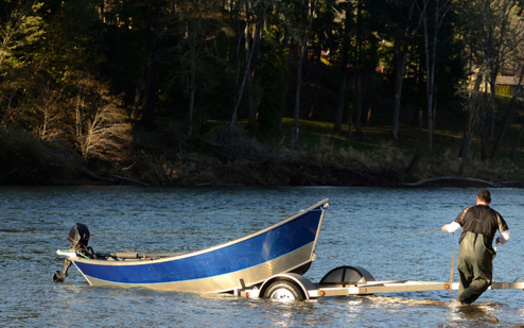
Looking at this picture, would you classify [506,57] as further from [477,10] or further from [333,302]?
[333,302]

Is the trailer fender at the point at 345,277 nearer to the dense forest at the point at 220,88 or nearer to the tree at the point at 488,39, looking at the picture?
the dense forest at the point at 220,88

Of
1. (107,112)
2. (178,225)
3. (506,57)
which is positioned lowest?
(178,225)

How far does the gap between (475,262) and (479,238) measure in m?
0.42

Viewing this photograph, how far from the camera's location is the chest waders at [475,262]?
13.6 m

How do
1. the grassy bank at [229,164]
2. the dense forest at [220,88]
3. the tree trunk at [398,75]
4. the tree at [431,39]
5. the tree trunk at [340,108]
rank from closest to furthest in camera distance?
1. the grassy bank at [229,164]
2. the dense forest at [220,88]
3. the tree at [431,39]
4. the tree trunk at [340,108]
5. the tree trunk at [398,75]

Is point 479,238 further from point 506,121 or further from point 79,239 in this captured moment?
point 506,121

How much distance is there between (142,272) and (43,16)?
4392 cm

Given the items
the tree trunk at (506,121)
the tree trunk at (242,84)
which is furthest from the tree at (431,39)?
the tree trunk at (242,84)

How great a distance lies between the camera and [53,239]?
25.3 m

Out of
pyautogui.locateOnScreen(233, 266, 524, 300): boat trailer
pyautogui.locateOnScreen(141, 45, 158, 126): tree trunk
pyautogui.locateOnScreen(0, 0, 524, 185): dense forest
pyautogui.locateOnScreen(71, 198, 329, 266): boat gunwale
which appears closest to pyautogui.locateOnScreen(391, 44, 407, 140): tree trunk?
pyautogui.locateOnScreen(0, 0, 524, 185): dense forest

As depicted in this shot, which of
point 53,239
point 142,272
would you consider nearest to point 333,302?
point 142,272

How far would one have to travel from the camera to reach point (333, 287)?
50.1 ft

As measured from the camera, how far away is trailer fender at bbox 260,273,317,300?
1434 centimetres

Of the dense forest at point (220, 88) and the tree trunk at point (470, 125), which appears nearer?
the dense forest at point (220, 88)
